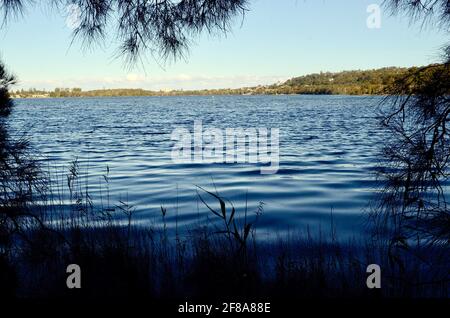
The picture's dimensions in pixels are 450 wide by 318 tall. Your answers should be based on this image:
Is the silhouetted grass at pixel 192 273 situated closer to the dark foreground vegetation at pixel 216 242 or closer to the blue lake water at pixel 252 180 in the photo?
the dark foreground vegetation at pixel 216 242

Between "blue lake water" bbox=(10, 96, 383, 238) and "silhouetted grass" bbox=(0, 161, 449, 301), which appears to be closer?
"silhouetted grass" bbox=(0, 161, 449, 301)

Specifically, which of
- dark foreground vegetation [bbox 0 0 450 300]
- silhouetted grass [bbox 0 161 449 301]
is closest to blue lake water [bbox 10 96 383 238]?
dark foreground vegetation [bbox 0 0 450 300]

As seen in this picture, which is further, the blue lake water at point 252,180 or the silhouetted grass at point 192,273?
the blue lake water at point 252,180

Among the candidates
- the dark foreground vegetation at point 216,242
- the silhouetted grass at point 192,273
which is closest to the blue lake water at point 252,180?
the dark foreground vegetation at point 216,242

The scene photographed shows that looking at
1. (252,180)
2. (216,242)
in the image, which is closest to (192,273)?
(216,242)

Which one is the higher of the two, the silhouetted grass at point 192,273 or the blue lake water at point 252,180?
the silhouetted grass at point 192,273

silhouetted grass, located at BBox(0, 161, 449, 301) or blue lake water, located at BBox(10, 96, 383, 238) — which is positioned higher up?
silhouetted grass, located at BBox(0, 161, 449, 301)

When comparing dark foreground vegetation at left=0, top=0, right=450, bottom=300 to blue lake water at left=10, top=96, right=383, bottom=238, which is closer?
dark foreground vegetation at left=0, top=0, right=450, bottom=300

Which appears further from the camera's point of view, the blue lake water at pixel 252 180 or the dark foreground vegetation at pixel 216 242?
the blue lake water at pixel 252 180

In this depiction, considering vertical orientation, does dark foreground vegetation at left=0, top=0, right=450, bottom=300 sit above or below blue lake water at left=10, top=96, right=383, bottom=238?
above

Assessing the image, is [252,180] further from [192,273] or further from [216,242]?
[192,273]

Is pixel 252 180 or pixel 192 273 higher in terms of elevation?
pixel 192 273

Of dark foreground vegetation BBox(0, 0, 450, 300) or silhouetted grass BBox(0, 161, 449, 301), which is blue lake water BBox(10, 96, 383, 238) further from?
silhouetted grass BBox(0, 161, 449, 301)

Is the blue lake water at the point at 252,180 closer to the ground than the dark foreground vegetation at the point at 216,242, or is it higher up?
closer to the ground
